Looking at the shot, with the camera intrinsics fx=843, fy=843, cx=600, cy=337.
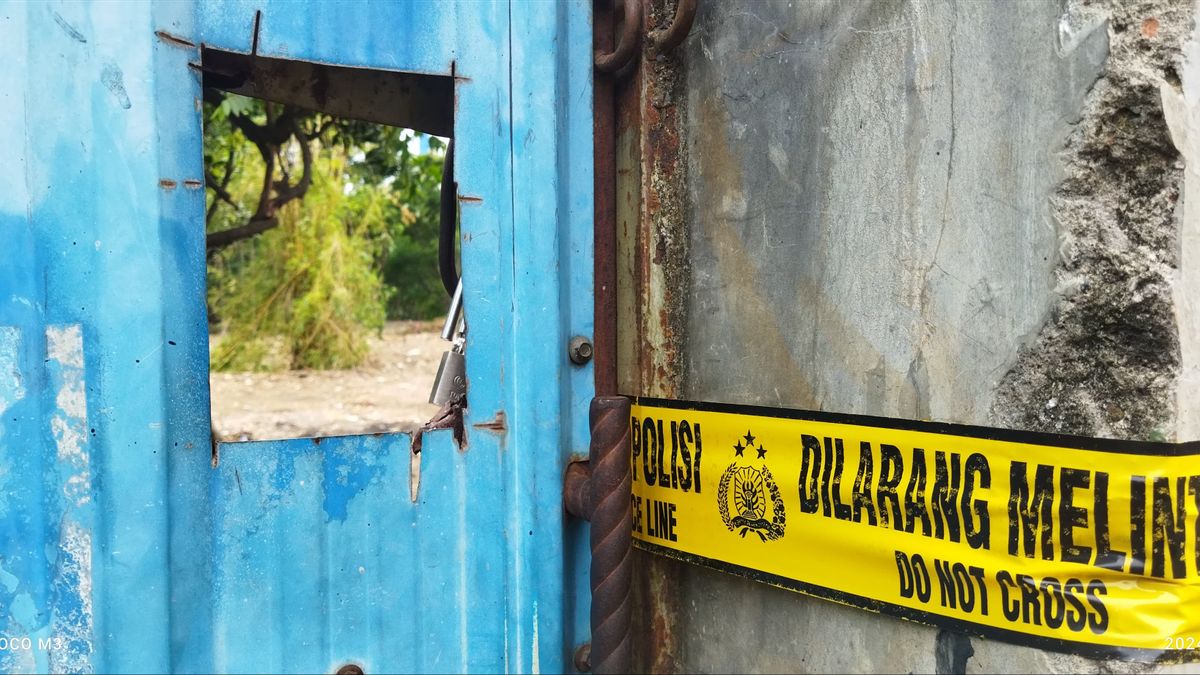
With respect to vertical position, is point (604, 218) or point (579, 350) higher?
point (604, 218)

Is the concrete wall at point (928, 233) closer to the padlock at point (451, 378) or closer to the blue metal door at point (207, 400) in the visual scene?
the blue metal door at point (207, 400)

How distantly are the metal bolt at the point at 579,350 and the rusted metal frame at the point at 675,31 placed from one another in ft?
1.76

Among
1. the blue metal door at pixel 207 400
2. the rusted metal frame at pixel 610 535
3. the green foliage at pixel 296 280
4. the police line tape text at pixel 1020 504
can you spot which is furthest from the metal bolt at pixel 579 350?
the green foliage at pixel 296 280

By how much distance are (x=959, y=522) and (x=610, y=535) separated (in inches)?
21.6

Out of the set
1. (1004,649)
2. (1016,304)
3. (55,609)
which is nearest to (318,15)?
(55,609)

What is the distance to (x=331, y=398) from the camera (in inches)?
333

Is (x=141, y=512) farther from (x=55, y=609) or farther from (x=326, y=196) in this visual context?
(x=326, y=196)

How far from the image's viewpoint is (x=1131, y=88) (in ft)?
3.22

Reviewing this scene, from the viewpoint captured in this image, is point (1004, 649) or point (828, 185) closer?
point (1004, 649)

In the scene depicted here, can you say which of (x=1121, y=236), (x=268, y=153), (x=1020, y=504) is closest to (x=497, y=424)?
(x=1020, y=504)

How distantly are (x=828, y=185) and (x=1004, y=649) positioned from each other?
2.23ft

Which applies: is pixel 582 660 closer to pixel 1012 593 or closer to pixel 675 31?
pixel 1012 593

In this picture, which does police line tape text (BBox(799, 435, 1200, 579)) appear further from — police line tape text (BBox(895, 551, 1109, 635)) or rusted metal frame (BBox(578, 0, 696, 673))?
rusted metal frame (BBox(578, 0, 696, 673))

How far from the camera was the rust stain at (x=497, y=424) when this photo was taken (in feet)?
4.83
